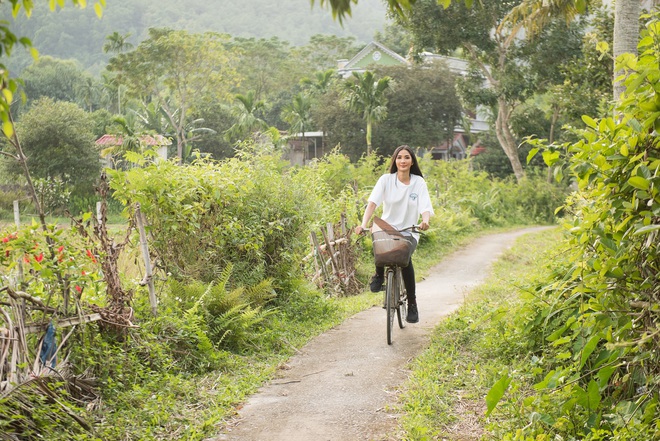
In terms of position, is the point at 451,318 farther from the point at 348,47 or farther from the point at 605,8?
the point at 348,47

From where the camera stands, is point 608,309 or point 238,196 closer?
point 608,309

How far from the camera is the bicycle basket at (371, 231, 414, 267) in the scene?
7922 mm

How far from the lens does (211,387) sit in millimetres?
6625

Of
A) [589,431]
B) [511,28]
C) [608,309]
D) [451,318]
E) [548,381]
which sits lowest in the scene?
[451,318]

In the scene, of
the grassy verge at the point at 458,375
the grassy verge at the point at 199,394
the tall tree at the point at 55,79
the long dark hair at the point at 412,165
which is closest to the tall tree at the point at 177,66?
the tall tree at the point at 55,79

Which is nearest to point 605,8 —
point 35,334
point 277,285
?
point 277,285

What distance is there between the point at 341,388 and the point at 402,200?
2468mm

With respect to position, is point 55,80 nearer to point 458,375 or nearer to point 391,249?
point 391,249

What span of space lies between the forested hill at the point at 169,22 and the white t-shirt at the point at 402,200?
9307 centimetres

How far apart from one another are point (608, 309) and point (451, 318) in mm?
4449

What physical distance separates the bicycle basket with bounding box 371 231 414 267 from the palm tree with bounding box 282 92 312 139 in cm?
4777

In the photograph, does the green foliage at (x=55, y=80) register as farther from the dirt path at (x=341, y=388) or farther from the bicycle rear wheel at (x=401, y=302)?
the dirt path at (x=341, y=388)

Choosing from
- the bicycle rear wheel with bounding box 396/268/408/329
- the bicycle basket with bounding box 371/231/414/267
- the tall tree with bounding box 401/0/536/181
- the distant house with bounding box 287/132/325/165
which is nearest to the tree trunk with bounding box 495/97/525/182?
the tall tree with bounding box 401/0/536/181

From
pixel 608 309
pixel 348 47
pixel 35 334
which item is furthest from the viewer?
pixel 348 47
